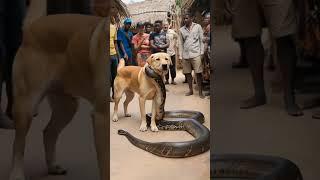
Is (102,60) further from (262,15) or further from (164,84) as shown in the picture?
(262,15)

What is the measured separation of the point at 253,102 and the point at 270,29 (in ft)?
0.57

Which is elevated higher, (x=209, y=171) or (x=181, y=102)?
(x=181, y=102)

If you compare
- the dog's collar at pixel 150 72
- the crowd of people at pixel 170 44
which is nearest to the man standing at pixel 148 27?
the crowd of people at pixel 170 44

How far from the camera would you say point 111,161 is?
3.78ft

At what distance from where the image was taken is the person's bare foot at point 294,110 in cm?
107

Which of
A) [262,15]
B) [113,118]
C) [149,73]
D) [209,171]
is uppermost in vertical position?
[262,15]

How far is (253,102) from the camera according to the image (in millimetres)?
1073

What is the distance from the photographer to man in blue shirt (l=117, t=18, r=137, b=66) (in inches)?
42.4

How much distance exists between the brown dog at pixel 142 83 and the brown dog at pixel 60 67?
0.19 feet

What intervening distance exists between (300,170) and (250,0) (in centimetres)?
44

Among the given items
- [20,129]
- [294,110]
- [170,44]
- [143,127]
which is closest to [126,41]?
[170,44]

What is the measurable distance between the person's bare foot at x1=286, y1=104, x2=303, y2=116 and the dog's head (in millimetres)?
299

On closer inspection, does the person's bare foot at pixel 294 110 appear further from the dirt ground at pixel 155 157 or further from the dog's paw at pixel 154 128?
the dog's paw at pixel 154 128

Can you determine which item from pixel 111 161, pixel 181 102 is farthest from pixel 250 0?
pixel 111 161
